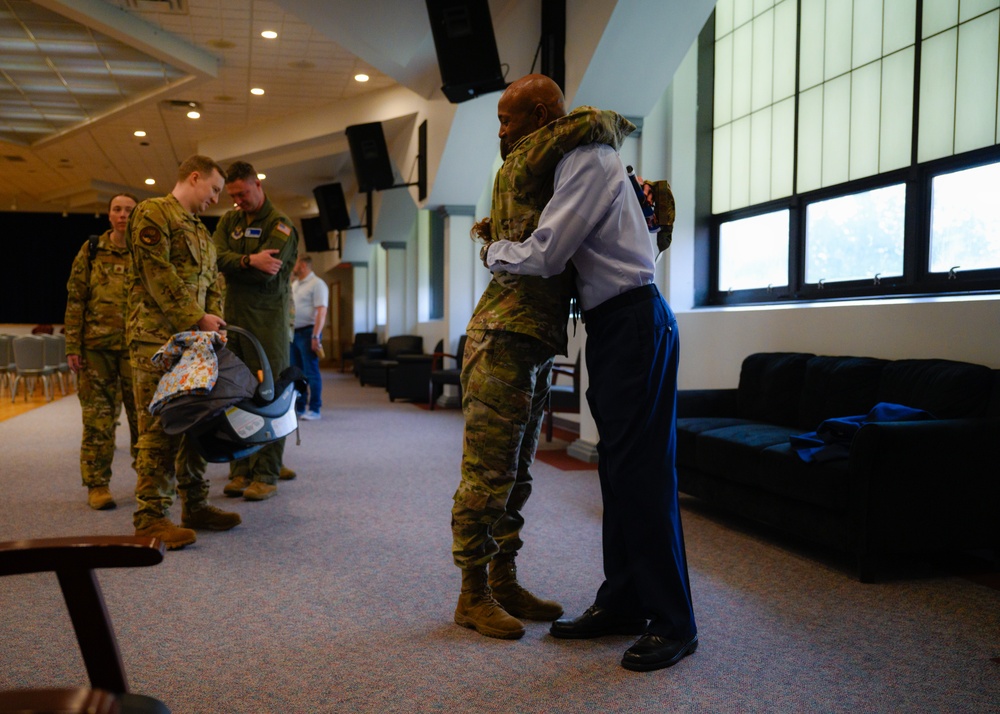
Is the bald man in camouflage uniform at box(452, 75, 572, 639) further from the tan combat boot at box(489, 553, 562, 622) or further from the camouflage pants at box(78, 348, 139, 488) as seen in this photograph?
the camouflage pants at box(78, 348, 139, 488)

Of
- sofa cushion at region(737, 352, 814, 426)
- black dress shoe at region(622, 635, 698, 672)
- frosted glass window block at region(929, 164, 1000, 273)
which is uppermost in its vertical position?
frosted glass window block at region(929, 164, 1000, 273)

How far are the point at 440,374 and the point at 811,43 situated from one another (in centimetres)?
507

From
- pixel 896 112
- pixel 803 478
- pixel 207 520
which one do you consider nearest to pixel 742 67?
pixel 896 112

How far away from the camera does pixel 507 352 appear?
208 centimetres

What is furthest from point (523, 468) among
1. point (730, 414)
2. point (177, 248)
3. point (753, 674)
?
point (730, 414)

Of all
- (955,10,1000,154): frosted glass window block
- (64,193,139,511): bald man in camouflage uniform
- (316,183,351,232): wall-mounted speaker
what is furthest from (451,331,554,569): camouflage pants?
(316,183,351,232): wall-mounted speaker

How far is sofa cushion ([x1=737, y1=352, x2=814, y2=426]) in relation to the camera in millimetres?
3959

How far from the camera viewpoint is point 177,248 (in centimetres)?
315

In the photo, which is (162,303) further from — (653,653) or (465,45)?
(465,45)

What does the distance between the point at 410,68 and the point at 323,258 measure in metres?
12.0

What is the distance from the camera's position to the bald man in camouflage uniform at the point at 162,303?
3051 millimetres

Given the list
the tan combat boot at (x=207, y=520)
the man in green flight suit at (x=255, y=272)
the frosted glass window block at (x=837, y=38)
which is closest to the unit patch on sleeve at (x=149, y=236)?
the man in green flight suit at (x=255, y=272)

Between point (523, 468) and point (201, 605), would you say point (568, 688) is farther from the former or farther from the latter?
point (201, 605)

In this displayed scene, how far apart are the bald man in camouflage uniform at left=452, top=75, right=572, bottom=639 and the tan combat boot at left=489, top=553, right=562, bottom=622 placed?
0.11 meters
